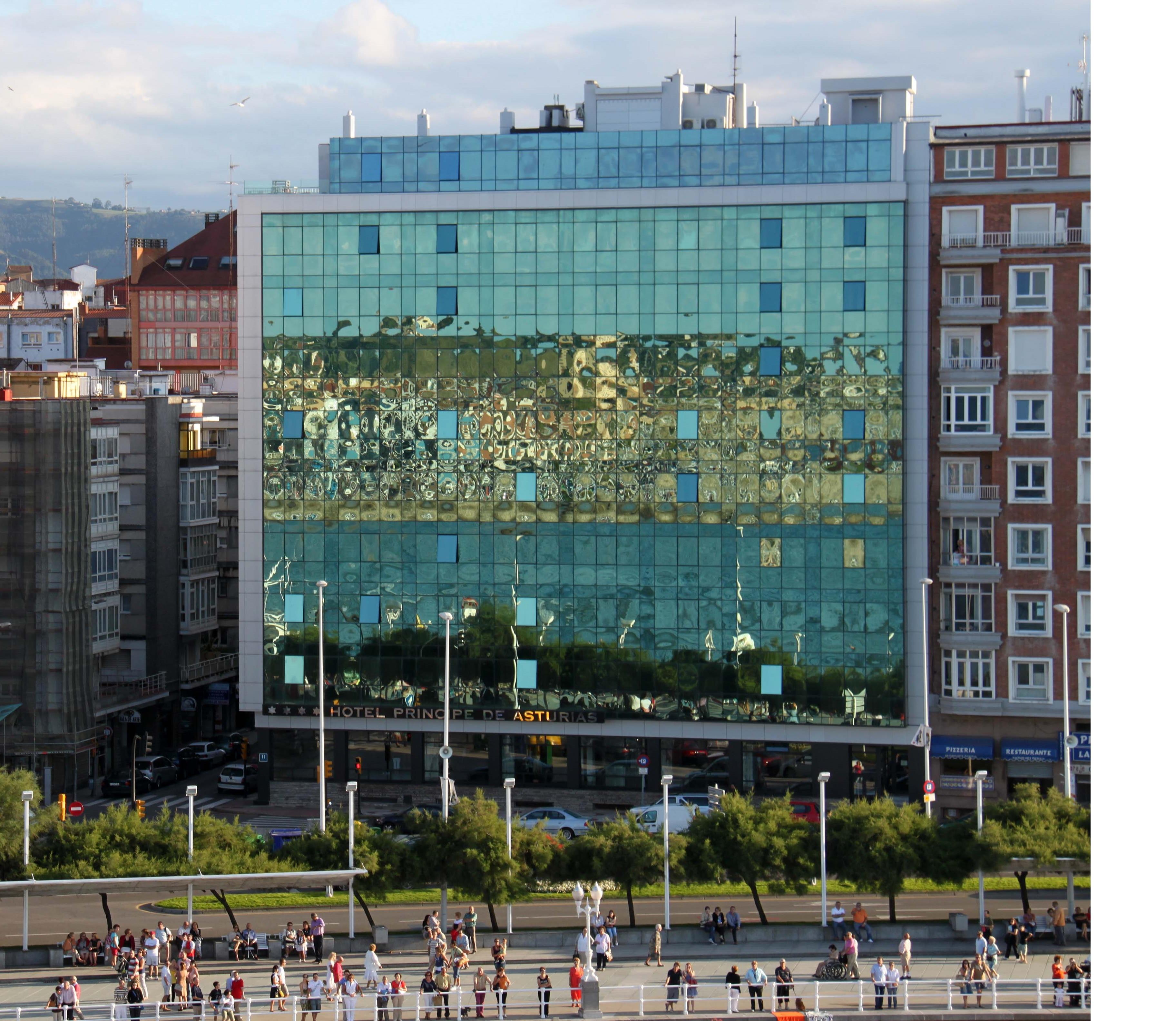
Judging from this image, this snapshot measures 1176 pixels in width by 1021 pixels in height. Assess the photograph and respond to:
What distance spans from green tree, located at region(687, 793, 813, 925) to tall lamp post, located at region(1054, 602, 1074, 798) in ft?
49.8

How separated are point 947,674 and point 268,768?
3358 centimetres

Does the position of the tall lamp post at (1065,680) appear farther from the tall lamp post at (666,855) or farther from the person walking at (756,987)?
the person walking at (756,987)

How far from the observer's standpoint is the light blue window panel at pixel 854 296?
83.1 meters

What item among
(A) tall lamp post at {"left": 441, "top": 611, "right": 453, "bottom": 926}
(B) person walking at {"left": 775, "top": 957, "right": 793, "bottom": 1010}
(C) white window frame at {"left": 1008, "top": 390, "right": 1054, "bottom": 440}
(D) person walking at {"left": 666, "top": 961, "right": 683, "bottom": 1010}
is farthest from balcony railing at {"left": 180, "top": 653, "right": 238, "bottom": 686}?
(B) person walking at {"left": 775, "top": 957, "right": 793, "bottom": 1010}

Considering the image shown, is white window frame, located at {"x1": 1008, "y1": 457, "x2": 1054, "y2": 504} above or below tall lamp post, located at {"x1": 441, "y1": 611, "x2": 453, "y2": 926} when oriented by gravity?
above

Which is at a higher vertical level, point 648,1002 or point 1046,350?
point 1046,350

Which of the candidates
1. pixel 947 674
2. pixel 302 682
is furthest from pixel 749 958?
pixel 302 682

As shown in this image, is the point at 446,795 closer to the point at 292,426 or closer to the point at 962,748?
the point at 962,748

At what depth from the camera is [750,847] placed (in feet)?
199

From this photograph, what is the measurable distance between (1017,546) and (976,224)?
14.9 metres

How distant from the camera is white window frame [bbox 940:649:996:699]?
272ft

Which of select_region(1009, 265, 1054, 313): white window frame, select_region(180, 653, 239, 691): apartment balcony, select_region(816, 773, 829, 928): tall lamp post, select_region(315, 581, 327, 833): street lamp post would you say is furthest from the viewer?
Result: select_region(180, 653, 239, 691): apartment balcony

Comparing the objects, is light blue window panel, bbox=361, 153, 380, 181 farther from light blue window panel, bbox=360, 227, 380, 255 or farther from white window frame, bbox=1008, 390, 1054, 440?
white window frame, bbox=1008, 390, 1054, 440

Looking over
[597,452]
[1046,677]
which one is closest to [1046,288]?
[1046,677]
